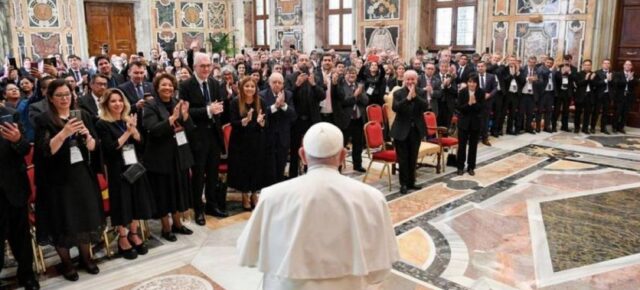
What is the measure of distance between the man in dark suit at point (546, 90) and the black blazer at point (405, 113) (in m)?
5.08

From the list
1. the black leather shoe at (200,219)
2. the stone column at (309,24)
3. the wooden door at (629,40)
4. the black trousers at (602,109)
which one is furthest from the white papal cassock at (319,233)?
the stone column at (309,24)

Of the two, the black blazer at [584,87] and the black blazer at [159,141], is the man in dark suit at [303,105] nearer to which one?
the black blazer at [159,141]

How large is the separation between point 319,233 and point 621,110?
10.3m

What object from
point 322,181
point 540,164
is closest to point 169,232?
point 322,181

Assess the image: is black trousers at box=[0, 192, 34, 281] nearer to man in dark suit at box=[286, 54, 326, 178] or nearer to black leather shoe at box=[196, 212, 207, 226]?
black leather shoe at box=[196, 212, 207, 226]

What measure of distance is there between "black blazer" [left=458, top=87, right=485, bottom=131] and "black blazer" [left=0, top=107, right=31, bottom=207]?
5172 millimetres

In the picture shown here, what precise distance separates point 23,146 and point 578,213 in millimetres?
5352

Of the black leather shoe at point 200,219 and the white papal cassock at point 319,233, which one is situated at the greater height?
the white papal cassock at point 319,233

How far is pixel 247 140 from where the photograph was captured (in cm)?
545

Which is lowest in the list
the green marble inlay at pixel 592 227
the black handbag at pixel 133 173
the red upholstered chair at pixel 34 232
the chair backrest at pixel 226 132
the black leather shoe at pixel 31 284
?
the green marble inlay at pixel 592 227

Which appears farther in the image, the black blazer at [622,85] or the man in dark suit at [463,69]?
the black blazer at [622,85]

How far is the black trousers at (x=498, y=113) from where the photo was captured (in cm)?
984

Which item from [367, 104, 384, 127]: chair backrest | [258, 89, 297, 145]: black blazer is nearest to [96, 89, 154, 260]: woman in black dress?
[258, 89, 297, 145]: black blazer

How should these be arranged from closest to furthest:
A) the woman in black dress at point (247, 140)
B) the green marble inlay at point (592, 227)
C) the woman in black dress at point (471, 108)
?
the green marble inlay at point (592, 227), the woman in black dress at point (247, 140), the woman in black dress at point (471, 108)
